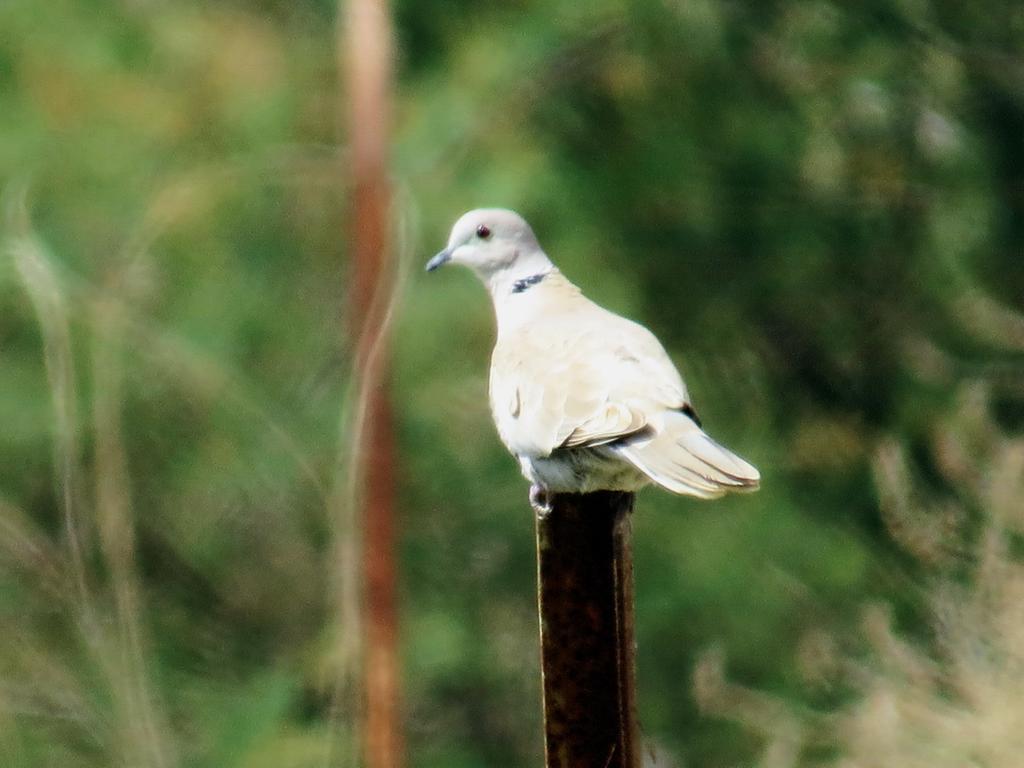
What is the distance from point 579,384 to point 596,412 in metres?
0.08

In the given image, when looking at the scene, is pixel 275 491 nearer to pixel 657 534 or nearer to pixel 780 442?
pixel 657 534

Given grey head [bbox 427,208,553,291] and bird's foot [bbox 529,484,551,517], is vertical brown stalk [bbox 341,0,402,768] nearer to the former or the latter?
grey head [bbox 427,208,553,291]

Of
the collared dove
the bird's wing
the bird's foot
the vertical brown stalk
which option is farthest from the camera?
the vertical brown stalk

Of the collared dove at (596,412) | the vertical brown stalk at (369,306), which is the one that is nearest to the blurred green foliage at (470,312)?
the vertical brown stalk at (369,306)

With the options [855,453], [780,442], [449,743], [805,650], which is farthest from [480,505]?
[855,453]

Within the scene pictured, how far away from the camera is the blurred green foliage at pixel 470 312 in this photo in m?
3.56

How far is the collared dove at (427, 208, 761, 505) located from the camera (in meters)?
1.55

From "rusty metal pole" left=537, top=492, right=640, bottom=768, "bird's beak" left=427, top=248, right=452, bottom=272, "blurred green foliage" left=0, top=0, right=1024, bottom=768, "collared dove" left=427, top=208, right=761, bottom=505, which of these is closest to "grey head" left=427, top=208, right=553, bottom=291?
"bird's beak" left=427, top=248, right=452, bottom=272

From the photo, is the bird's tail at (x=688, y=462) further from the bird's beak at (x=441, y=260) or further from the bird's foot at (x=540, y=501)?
the bird's beak at (x=441, y=260)

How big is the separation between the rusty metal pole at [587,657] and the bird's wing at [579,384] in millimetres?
369

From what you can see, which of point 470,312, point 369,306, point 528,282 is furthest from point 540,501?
point 470,312

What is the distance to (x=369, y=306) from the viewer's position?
3.04 m

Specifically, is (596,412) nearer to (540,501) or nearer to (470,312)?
(540,501)

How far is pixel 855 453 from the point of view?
16.6ft
